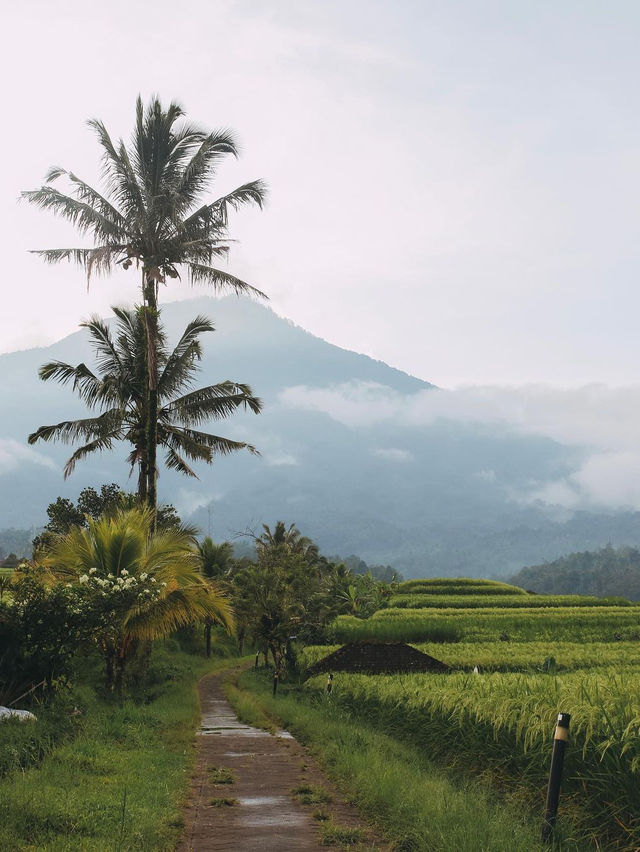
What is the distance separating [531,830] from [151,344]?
18.4 metres

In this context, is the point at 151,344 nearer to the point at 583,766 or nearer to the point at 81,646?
the point at 81,646

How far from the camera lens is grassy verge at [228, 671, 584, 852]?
783 cm

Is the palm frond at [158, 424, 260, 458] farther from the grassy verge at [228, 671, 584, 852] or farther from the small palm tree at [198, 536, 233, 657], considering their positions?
the small palm tree at [198, 536, 233, 657]

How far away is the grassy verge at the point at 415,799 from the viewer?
7.83m

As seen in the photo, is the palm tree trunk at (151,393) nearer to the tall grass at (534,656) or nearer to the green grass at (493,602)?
the tall grass at (534,656)

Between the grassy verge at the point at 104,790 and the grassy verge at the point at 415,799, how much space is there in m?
2.33

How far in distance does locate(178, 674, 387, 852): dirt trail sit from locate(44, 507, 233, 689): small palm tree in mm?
3252

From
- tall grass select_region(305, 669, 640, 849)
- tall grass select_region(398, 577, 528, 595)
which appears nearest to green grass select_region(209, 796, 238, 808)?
tall grass select_region(305, 669, 640, 849)

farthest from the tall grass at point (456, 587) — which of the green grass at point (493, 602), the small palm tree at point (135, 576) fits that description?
the small palm tree at point (135, 576)

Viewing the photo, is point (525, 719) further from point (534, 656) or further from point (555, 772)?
point (534, 656)

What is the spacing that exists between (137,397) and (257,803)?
1874 cm

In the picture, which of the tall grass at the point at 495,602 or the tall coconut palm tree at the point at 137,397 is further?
the tall grass at the point at 495,602

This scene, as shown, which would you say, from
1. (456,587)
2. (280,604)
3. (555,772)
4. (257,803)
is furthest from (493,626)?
(555,772)

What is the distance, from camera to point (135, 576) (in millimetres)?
18469
